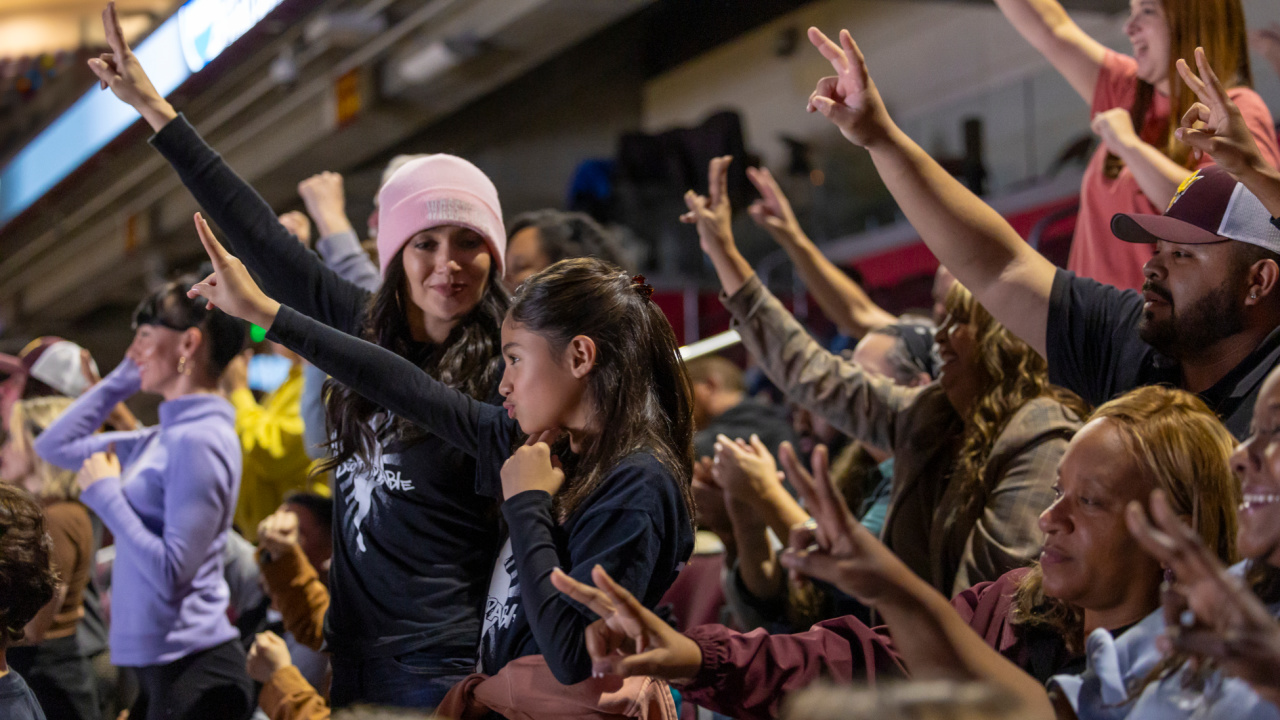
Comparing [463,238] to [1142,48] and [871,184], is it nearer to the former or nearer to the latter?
[1142,48]

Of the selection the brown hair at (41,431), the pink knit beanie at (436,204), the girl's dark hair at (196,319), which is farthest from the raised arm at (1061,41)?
the brown hair at (41,431)

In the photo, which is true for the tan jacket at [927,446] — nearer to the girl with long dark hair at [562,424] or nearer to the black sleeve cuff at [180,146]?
the girl with long dark hair at [562,424]

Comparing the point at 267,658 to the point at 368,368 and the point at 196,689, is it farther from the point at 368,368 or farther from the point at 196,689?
the point at 368,368

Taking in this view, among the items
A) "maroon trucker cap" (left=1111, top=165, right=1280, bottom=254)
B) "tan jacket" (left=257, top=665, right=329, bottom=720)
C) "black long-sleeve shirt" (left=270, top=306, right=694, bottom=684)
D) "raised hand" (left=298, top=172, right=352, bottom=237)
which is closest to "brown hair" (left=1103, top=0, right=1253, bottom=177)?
"maroon trucker cap" (left=1111, top=165, right=1280, bottom=254)

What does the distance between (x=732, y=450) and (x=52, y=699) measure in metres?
1.67

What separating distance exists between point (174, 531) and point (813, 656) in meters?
1.55

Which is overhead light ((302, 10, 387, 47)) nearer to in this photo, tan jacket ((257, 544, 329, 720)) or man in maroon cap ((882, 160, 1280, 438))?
tan jacket ((257, 544, 329, 720))

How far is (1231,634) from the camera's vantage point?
96 cm

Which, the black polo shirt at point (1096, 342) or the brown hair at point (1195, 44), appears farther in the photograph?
the brown hair at point (1195, 44)

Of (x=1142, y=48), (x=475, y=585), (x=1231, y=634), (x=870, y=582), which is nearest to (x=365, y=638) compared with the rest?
(x=475, y=585)

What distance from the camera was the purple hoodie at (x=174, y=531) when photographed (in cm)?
249

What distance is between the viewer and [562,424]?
1.66 m

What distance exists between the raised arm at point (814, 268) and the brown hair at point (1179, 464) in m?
1.50

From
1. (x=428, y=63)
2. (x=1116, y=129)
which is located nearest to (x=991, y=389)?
(x=1116, y=129)
